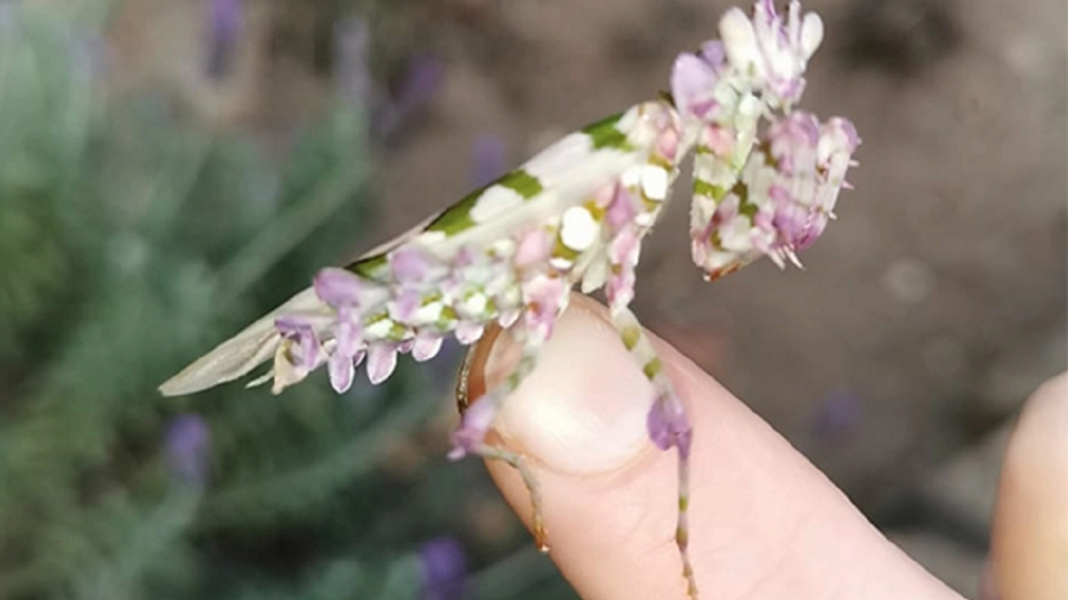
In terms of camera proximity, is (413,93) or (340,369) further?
(413,93)

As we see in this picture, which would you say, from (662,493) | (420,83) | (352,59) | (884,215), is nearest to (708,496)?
(662,493)

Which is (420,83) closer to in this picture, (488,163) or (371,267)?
(488,163)

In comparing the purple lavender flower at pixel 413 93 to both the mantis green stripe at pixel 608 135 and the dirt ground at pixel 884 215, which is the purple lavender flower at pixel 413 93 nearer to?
the dirt ground at pixel 884 215

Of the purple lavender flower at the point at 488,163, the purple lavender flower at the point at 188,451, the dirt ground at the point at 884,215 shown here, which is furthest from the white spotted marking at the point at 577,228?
the dirt ground at the point at 884,215

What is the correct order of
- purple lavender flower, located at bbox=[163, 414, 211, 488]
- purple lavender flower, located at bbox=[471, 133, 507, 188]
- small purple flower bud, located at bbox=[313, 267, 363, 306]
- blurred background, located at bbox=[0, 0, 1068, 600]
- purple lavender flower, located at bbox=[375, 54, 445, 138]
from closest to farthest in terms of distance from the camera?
small purple flower bud, located at bbox=[313, 267, 363, 306], purple lavender flower, located at bbox=[163, 414, 211, 488], blurred background, located at bbox=[0, 0, 1068, 600], purple lavender flower, located at bbox=[471, 133, 507, 188], purple lavender flower, located at bbox=[375, 54, 445, 138]

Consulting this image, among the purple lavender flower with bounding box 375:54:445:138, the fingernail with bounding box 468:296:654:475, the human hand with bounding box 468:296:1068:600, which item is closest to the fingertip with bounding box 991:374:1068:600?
the human hand with bounding box 468:296:1068:600

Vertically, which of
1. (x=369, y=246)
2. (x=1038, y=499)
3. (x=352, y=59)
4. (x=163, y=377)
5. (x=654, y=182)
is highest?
(x=352, y=59)

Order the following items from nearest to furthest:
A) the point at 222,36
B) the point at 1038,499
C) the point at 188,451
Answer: the point at 1038,499 → the point at 188,451 → the point at 222,36

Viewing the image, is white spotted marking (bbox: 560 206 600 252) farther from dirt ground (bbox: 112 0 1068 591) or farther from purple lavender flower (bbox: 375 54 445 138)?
dirt ground (bbox: 112 0 1068 591)
